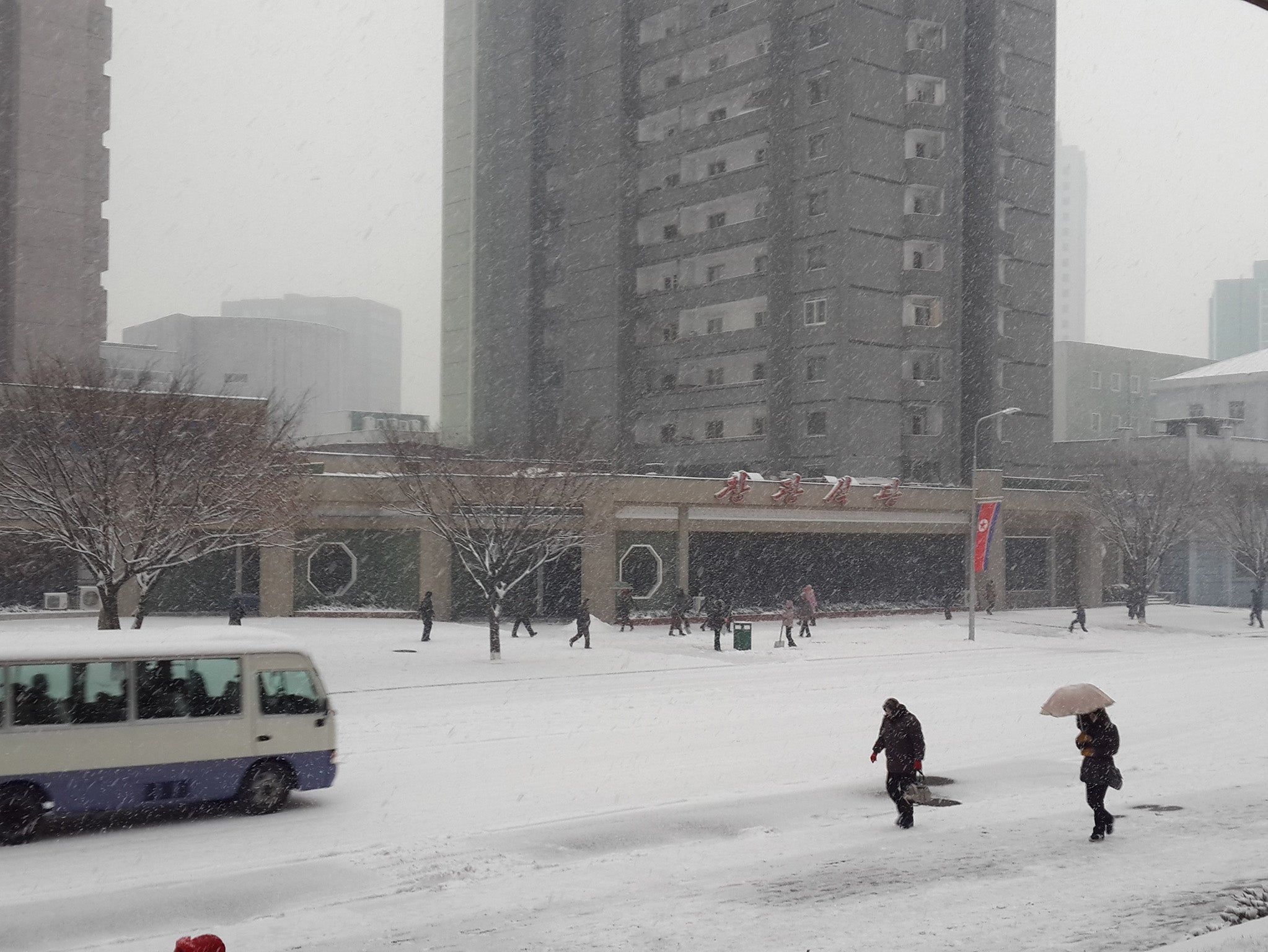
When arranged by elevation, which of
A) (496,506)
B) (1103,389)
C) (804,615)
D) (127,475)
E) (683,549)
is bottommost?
(804,615)

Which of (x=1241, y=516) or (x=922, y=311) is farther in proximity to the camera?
(x=922, y=311)

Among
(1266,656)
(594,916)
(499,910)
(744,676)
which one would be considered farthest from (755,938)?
(1266,656)

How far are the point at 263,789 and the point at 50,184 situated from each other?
54.4 meters

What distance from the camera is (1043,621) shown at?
4888 cm

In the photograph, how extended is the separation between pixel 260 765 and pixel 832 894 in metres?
6.68

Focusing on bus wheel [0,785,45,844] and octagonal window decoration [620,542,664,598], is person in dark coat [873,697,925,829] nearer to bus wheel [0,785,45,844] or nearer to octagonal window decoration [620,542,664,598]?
bus wheel [0,785,45,844]

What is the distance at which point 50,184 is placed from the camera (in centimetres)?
5884

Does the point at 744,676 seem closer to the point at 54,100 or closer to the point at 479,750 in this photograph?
the point at 479,750

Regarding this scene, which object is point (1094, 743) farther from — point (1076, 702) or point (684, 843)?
point (684, 843)

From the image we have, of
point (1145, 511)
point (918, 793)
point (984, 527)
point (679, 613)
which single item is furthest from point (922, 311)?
point (918, 793)

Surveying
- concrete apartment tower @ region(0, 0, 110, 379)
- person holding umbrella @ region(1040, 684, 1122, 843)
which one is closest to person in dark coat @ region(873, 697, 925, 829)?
person holding umbrella @ region(1040, 684, 1122, 843)

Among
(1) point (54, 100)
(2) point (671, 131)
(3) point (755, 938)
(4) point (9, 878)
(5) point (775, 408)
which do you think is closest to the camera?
(3) point (755, 938)

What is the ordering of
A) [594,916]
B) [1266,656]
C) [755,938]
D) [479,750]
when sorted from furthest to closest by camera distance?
[1266,656], [479,750], [594,916], [755,938]

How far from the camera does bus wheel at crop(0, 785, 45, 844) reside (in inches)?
474
